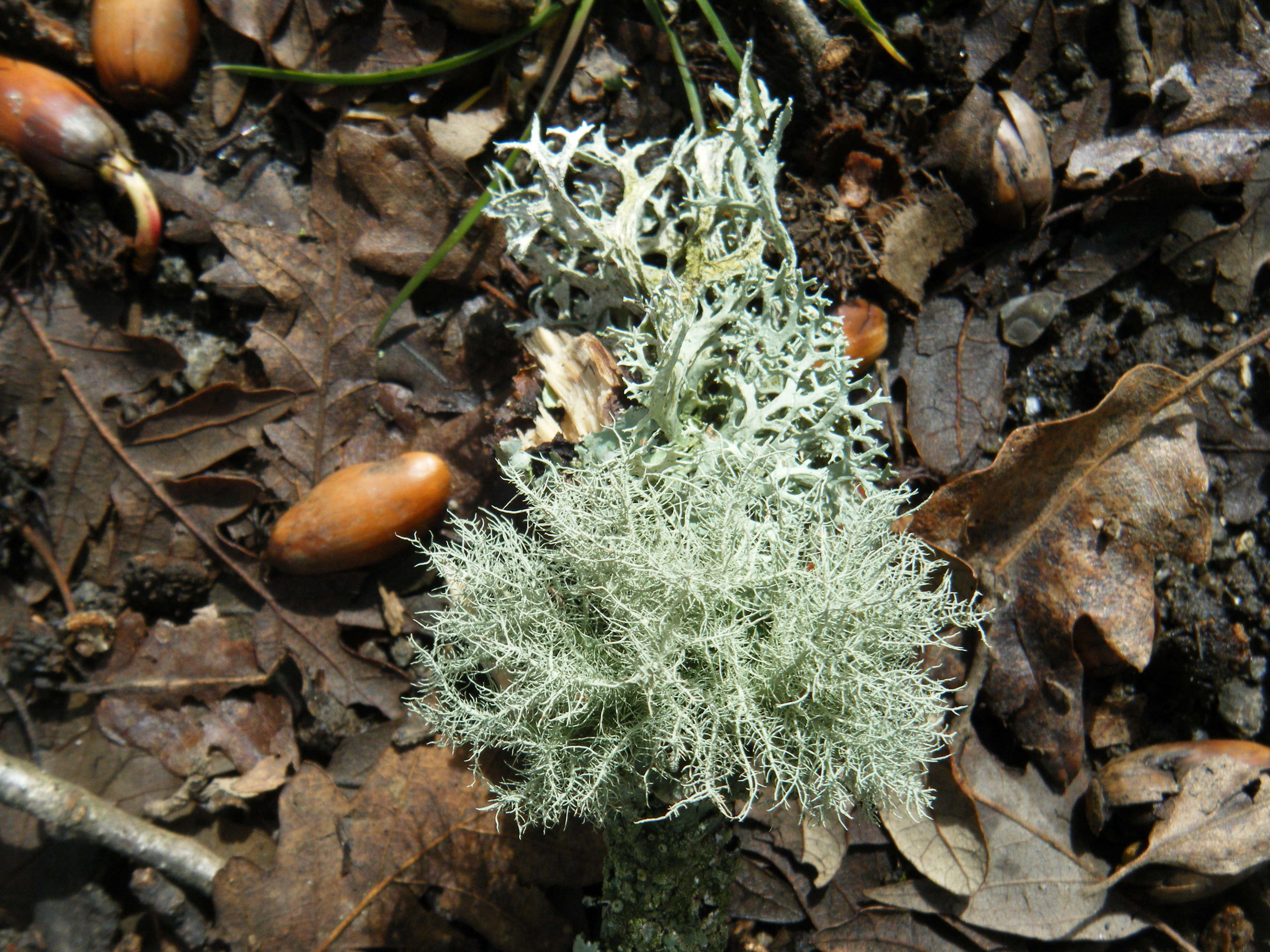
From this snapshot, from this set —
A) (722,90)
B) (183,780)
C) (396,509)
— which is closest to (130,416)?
(396,509)

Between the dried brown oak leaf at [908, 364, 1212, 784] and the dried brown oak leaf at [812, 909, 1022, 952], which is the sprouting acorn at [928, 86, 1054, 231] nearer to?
the dried brown oak leaf at [908, 364, 1212, 784]

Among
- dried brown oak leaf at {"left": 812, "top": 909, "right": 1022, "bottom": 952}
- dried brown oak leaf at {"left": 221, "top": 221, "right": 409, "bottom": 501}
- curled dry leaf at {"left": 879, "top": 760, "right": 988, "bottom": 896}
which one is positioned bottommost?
dried brown oak leaf at {"left": 812, "top": 909, "right": 1022, "bottom": 952}

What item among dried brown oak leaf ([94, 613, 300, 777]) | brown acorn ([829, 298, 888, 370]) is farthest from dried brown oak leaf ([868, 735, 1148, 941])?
dried brown oak leaf ([94, 613, 300, 777])

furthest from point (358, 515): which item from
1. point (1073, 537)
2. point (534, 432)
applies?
point (1073, 537)

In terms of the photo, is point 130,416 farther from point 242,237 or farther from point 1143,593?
point 1143,593

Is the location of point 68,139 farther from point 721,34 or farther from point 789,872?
point 789,872
